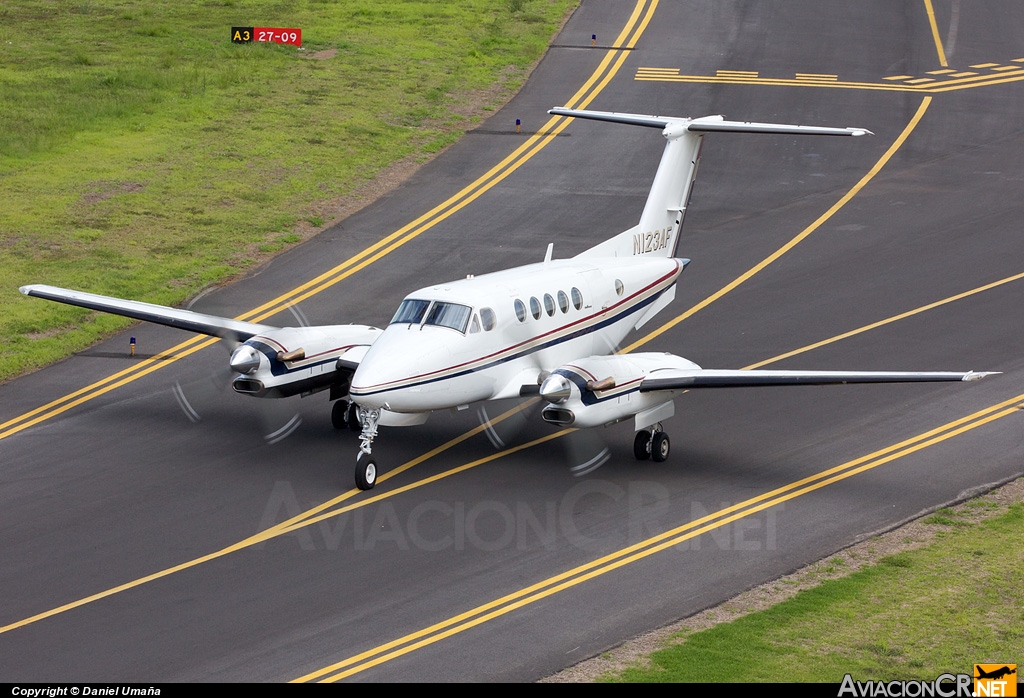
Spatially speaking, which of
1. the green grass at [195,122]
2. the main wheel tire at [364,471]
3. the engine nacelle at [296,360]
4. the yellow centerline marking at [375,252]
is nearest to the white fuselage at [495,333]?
the main wheel tire at [364,471]

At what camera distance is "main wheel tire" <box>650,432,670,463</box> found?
24062 mm

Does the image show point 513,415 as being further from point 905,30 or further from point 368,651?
point 905,30

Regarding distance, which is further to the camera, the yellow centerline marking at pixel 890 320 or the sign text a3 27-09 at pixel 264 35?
the sign text a3 27-09 at pixel 264 35

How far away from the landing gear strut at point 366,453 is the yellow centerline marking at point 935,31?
38984 millimetres

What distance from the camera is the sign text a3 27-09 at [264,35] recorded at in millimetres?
56062

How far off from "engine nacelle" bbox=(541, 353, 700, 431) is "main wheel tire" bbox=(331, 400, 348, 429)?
4.97 metres

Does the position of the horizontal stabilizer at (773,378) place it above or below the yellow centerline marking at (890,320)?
above

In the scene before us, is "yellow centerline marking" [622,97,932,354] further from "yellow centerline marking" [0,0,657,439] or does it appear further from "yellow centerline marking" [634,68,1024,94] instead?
"yellow centerline marking" [0,0,657,439]

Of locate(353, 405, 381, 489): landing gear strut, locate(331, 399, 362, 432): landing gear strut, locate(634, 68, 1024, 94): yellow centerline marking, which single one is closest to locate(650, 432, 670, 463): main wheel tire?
locate(353, 405, 381, 489): landing gear strut

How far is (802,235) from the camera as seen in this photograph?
124ft

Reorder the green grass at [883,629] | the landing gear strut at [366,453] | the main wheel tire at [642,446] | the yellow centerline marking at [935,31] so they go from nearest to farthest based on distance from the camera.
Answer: the green grass at [883,629] → the landing gear strut at [366,453] → the main wheel tire at [642,446] → the yellow centerline marking at [935,31]

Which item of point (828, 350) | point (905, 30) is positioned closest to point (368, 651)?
point (828, 350)

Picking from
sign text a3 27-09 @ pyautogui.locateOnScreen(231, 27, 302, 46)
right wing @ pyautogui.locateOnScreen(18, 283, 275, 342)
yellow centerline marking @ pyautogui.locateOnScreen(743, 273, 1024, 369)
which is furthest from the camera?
sign text a3 27-09 @ pyautogui.locateOnScreen(231, 27, 302, 46)

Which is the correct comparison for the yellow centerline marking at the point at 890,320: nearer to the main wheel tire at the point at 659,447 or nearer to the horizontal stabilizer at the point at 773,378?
the main wheel tire at the point at 659,447
